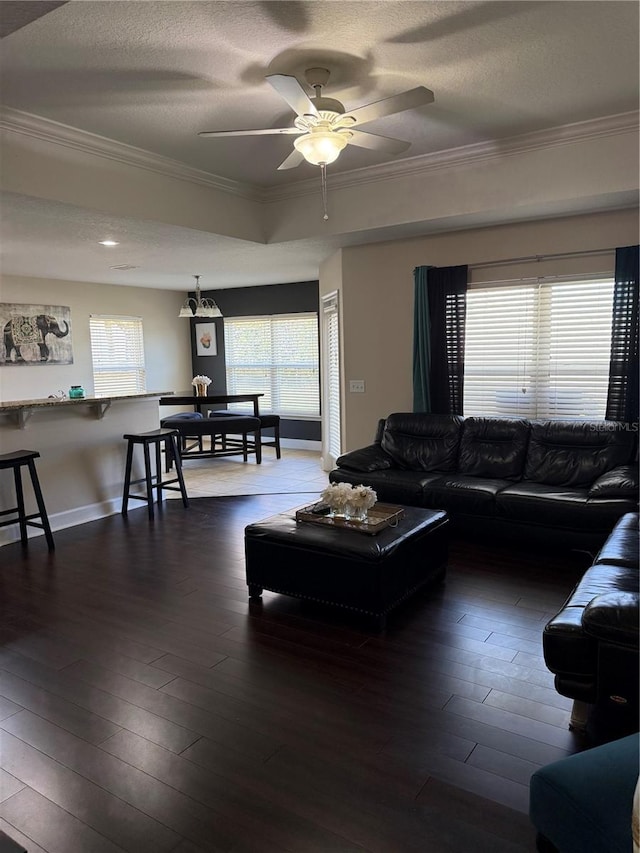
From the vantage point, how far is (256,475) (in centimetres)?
727

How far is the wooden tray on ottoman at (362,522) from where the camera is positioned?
3.34m

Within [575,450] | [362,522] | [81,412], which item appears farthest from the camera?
[81,412]

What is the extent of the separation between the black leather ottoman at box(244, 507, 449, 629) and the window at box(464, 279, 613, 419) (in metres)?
2.22

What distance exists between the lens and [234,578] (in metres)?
3.94

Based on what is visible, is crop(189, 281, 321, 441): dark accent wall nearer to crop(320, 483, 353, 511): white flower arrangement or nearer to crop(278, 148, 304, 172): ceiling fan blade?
crop(278, 148, 304, 172): ceiling fan blade

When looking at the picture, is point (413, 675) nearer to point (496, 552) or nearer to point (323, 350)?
point (496, 552)

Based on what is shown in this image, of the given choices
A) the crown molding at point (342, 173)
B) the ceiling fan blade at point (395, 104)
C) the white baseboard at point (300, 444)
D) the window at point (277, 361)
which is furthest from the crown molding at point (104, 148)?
the white baseboard at point (300, 444)

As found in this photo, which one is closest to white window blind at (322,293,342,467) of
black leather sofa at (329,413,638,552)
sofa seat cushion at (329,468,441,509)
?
black leather sofa at (329,413,638,552)

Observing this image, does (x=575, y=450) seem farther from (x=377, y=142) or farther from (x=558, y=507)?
(x=377, y=142)

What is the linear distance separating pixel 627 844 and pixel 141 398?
18.0 feet

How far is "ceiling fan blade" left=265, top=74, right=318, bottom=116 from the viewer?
262 centimetres

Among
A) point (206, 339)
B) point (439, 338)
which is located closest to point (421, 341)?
point (439, 338)

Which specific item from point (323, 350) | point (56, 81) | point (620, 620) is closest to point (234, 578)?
point (620, 620)

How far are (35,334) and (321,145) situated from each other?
5941 mm
